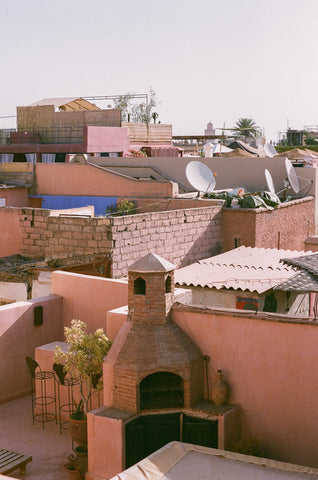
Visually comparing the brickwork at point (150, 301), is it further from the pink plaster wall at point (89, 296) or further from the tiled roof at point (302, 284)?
the pink plaster wall at point (89, 296)

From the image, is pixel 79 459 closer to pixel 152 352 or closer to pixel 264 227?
pixel 152 352

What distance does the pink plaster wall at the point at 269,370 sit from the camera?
8102 millimetres

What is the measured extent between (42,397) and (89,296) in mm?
1946

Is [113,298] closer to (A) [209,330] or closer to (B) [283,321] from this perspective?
(A) [209,330]

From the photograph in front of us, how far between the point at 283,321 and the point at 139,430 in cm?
242

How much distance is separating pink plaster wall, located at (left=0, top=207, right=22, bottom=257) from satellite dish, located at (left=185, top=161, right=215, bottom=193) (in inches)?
239

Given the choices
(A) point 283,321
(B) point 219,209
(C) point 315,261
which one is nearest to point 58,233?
(B) point 219,209

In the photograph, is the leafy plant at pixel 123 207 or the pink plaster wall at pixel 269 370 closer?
the pink plaster wall at pixel 269 370

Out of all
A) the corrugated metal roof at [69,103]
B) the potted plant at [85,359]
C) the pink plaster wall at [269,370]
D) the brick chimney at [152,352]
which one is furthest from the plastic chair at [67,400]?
the corrugated metal roof at [69,103]

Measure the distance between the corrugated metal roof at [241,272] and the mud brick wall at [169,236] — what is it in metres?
1.85

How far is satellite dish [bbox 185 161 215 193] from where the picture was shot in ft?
65.7

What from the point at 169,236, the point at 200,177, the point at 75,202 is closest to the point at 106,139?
the point at 75,202

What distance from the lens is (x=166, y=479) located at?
270 inches

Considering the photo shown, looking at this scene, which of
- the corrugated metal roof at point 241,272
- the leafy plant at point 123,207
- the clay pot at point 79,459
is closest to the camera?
the clay pot at point 79,459
